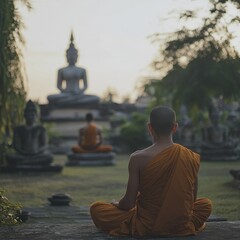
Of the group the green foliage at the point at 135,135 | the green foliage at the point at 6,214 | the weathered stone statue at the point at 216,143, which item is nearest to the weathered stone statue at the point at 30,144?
the weathered stone statue at the point at 216,143

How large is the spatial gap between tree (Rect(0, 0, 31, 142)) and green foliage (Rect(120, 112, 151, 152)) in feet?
48.0

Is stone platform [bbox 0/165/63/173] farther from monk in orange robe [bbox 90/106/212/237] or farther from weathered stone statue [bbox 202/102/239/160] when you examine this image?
monk in orange robe [bbox 90/106/212/237]

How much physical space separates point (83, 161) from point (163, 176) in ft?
42.1

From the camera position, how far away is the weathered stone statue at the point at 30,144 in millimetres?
13828

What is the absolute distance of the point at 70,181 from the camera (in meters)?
11.5

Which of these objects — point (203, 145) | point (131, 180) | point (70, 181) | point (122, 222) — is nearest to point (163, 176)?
point (131, 180)

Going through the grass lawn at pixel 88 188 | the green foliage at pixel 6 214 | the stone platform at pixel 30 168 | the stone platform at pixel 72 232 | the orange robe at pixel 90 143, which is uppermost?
the orange robe at pixel 90 143

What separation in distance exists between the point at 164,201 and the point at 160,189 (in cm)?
10

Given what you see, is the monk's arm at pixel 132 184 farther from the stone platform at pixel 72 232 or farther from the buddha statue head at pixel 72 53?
the buddha statue head at pixel 72 53

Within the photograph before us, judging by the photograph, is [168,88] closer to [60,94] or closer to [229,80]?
[229,80]

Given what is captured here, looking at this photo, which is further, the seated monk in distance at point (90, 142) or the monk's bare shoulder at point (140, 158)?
the seated monk in distance at point (90, 142)

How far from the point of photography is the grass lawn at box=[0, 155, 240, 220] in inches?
319

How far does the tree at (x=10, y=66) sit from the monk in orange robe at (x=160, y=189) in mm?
4235

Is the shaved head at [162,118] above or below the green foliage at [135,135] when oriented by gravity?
above
